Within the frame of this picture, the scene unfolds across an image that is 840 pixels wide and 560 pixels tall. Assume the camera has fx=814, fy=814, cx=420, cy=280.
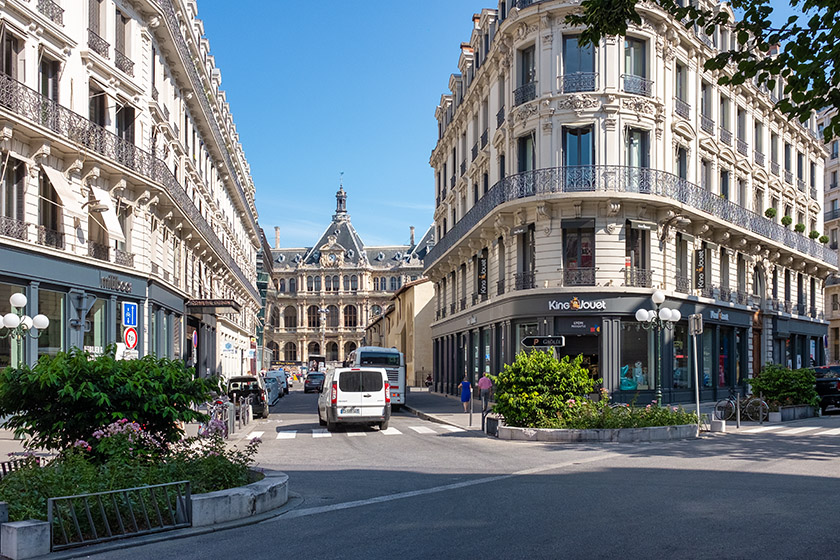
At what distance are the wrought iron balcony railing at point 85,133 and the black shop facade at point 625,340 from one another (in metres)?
13.8

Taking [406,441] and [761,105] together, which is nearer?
[406,441]

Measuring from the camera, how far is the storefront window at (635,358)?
2861cm

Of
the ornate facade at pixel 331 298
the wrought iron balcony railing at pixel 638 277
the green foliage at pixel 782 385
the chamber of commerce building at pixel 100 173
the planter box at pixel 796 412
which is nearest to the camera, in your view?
the chamber of commerce building at pixel 100 173

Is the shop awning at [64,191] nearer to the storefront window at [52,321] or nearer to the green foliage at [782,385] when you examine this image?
the storefront window at [52,321]

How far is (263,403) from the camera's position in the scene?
97.9 feet

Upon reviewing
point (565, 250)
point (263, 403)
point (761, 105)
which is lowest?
point (263, 403)

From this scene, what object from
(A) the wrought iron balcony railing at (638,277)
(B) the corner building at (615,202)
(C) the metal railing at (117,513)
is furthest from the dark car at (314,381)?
(C) the metal railing at (117,513)

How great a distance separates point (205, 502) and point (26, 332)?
590 inches

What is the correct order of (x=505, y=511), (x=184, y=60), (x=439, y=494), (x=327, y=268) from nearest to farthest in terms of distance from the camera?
(x=505, y=511)
(x=439, y=494)
(x=184, y=60)
(x=327, y=268)

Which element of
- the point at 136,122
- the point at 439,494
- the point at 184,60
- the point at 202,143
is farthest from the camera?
the point at 202,143

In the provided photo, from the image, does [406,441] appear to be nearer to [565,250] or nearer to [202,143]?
[565,250]

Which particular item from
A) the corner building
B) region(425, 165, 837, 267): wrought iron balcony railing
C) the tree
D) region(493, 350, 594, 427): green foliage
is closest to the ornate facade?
the corner building

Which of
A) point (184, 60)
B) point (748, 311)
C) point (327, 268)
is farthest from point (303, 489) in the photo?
point (327, 268)

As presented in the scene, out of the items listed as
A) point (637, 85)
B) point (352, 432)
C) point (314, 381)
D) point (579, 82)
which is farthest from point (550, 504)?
point (314, 381)
